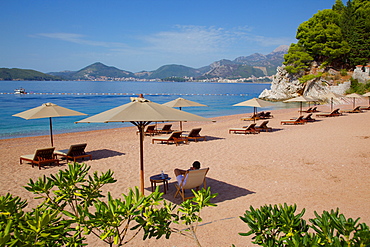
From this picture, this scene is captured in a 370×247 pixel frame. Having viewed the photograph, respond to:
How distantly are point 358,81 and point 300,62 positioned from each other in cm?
1037

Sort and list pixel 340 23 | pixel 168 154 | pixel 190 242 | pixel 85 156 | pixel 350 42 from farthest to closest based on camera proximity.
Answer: pixel 340 23 < pixel 350 42 < pixel 168 154 < pixel 85 156 < pixel 190 242

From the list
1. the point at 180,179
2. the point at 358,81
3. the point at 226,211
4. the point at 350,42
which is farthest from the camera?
the point at 350,42

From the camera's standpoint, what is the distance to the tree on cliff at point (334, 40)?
5119 cm

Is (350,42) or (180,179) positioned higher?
(350,42)

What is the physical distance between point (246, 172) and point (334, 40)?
51.3 metres

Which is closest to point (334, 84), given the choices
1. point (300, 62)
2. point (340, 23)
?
point (300, 62)

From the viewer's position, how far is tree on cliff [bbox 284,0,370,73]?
51.2m

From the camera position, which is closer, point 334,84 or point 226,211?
point 226,211

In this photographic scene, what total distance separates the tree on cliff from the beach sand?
4104 cm

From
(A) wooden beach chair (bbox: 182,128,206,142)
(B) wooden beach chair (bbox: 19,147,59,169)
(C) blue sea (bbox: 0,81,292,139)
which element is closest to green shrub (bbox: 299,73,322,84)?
(C) blue sea (bbox: 0,81,292,139)

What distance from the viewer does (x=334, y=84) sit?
158 feet

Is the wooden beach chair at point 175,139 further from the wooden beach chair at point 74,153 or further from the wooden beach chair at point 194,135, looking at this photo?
the wooden beach chair at point 74,153

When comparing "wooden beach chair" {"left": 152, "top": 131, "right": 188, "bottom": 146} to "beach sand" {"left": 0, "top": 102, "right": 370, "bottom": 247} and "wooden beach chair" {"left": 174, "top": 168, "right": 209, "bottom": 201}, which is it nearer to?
"beach sand" {"left": 0, "top": 102, "right": 370, "bottom": 247}

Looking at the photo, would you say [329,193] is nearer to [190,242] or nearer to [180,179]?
[180,179]
